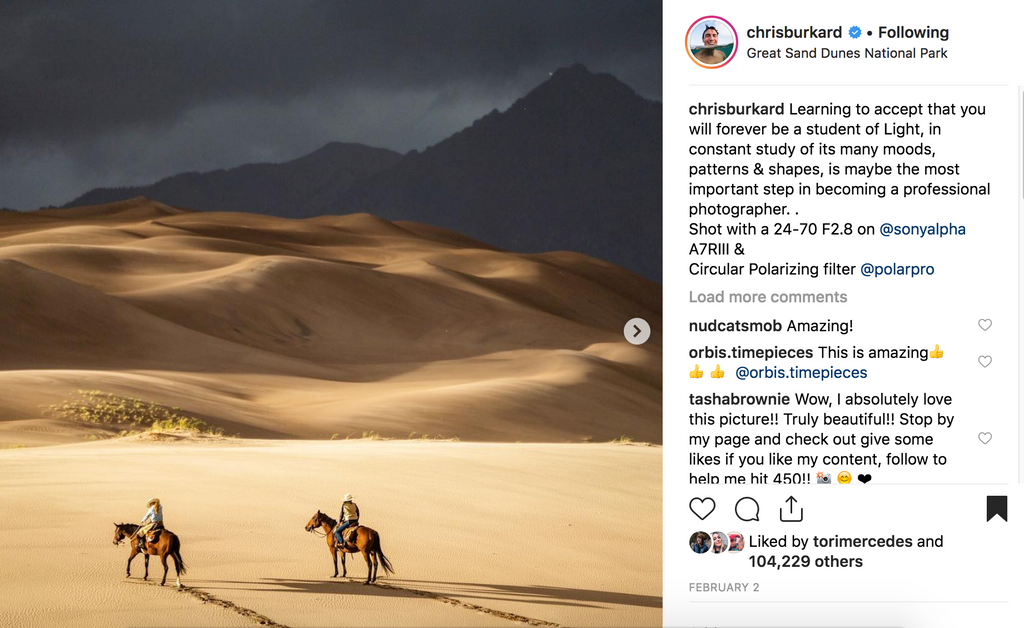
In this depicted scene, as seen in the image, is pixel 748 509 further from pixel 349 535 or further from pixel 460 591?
pixel 349 535

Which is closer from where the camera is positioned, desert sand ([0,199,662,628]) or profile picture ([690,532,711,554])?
profile picture ([690,532,711,554])

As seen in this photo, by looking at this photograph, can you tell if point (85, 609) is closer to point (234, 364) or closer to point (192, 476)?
point (192, 476)

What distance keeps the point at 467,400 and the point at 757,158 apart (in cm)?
2550

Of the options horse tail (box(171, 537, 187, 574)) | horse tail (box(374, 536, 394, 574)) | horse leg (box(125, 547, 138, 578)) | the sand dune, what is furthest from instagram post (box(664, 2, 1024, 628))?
the sand dune

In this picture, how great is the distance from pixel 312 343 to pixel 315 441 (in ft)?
89.8

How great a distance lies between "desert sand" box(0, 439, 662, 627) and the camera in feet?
19.6

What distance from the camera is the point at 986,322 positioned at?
421 centimetres

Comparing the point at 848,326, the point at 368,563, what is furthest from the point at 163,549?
the point at 848,326

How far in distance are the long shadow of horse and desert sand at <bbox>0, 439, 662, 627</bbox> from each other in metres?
0.02

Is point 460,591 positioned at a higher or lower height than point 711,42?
lower

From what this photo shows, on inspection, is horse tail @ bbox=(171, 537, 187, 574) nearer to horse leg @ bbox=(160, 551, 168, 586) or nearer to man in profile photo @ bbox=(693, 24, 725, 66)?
horse leg @ bbox=(160, 551, 168, 586)

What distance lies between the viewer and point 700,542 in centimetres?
434

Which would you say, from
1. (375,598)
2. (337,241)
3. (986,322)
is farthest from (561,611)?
(337,241)

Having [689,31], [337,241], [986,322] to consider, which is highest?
[337,241]
